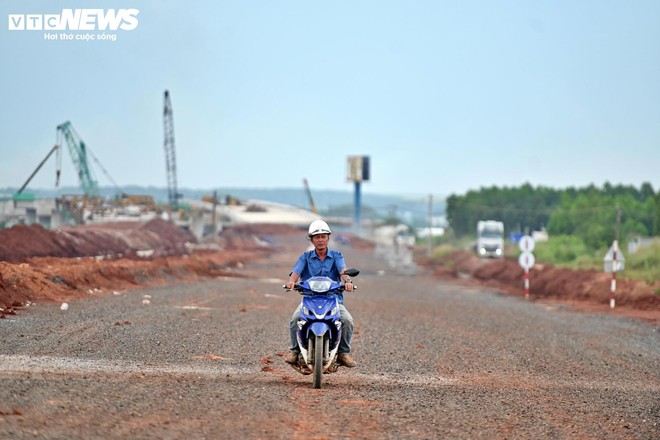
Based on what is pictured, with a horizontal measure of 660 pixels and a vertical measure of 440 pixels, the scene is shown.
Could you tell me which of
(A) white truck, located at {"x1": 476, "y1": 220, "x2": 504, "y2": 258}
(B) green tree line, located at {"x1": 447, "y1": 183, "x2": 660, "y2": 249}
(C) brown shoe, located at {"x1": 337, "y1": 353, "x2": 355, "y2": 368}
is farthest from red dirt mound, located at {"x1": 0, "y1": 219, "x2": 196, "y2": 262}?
(B) green tree line, located at {"x1": 447, "y1": 183, "x2": 660, "y2": 249}

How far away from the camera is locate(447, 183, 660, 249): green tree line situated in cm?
10900

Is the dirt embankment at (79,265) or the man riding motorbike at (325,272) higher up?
the man riding motorbike at (325,272)

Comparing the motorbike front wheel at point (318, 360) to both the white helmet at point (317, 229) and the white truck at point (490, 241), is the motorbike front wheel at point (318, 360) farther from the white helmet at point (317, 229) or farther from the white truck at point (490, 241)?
the white truck at point (490, 241)

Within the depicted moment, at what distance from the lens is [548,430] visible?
11281mm

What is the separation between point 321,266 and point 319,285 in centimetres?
51

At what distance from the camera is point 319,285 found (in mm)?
13148

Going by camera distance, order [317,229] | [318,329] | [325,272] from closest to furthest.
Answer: [318,329] → [317,229] → [325,272]

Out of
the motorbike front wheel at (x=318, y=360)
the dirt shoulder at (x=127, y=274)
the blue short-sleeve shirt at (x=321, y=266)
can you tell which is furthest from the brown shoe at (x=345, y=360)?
the dirt shoulder at (x=127, y=274)

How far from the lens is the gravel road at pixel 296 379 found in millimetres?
10453

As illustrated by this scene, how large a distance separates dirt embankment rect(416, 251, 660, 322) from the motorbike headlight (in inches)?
867

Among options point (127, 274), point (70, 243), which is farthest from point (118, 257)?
point (127, 274)

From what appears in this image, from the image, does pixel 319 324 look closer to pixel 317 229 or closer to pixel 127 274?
pixel 317 229

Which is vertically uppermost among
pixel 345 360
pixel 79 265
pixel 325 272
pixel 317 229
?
pixel 317 229

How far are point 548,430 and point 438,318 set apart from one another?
17.8 metres
